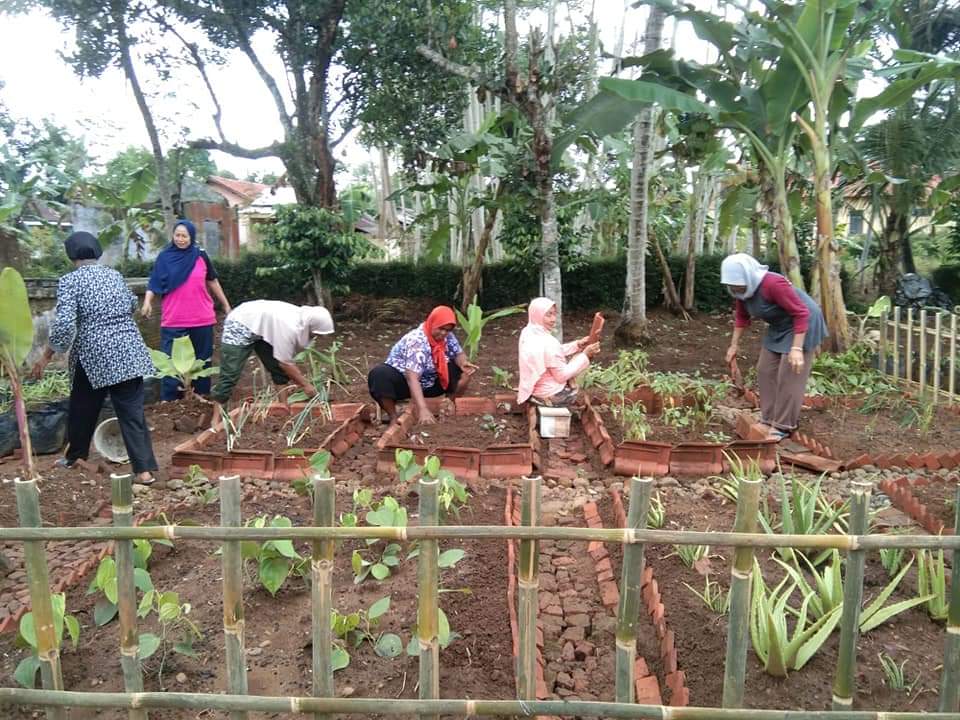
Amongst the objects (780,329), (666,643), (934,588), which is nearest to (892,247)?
(780,329)

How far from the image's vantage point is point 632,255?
7.73 m

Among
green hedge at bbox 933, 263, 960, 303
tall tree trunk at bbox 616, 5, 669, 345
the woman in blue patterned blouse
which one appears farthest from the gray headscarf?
green hedge at bbox 933, 263, 960, 303

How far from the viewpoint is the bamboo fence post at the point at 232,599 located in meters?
1.93

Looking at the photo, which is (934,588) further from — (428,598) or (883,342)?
(883,342)

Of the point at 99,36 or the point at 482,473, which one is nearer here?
the point at 482,473

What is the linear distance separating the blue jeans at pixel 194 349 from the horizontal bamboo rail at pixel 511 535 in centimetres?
396

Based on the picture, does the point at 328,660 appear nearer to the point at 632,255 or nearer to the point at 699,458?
the point at 699,458

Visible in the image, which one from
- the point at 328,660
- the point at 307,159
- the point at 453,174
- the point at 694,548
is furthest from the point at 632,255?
the point at 328,660

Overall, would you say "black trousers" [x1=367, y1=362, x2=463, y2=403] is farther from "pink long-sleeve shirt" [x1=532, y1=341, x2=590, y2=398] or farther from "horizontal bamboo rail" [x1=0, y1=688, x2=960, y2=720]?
"horizontal bamboo rail" [x1=0, y1=688, x2=960, y2=720]

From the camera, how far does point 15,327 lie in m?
3.32

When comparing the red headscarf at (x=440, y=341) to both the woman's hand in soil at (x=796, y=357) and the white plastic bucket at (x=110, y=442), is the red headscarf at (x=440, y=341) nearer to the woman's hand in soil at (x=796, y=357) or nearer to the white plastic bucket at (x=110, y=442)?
the white plastic bucket at (x=110, y=442)

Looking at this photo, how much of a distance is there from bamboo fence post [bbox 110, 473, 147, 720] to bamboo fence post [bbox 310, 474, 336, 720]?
0.51m

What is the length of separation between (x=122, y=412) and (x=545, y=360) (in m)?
2.63

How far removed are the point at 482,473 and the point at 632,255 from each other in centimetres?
418
